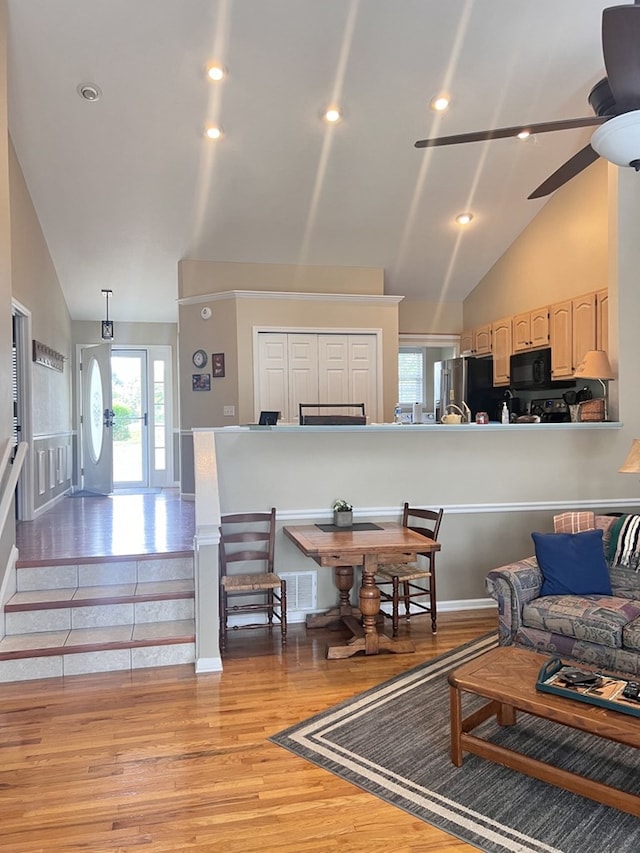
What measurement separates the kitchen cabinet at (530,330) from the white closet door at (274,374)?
2.52 m

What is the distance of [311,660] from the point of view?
3734 millimetres

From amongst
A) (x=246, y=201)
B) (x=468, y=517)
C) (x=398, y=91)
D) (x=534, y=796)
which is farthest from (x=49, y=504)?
(x=534, y=796)

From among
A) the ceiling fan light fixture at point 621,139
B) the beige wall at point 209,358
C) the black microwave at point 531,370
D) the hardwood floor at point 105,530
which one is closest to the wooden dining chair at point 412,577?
the hardwood floor at point 105,530

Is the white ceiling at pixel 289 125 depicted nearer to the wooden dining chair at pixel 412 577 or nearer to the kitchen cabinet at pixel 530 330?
the kitchen cabinet at pixel 530 330

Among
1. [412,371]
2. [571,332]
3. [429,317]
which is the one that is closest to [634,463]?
[571,332]

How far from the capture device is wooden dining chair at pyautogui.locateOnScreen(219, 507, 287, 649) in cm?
396

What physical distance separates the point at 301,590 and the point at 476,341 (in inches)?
171

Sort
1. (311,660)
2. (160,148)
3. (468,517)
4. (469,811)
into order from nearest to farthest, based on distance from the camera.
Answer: (469,811)
(311,660)
(468,517)
(160,148)

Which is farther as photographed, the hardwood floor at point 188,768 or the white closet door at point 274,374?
the white closet door at point 274,374

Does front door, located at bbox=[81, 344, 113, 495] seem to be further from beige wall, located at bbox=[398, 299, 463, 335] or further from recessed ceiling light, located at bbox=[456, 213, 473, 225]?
recessed ceiling light, located at bbox=[456, 213, 473, 225]

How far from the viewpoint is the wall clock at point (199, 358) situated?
689cm

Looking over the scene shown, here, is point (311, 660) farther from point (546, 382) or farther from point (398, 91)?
point (398, 91)

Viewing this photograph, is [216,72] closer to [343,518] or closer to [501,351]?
[343,518]

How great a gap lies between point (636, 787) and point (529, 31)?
183 inches
